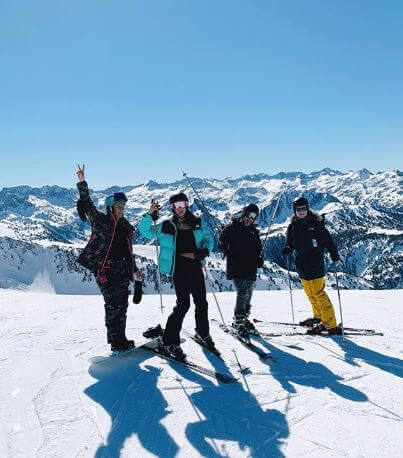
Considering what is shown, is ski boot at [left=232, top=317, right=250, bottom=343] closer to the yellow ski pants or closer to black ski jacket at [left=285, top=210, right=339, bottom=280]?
the yellow ski pants

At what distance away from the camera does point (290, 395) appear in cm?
577

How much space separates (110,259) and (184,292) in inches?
57.7

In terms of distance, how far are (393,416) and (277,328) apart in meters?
5.49

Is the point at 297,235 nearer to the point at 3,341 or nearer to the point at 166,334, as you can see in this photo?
the point at 166,334

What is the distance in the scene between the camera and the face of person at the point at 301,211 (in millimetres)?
9891

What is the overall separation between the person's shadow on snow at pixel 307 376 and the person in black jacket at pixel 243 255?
1.77 m

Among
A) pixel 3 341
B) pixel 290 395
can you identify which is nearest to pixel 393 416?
pixel 290 395

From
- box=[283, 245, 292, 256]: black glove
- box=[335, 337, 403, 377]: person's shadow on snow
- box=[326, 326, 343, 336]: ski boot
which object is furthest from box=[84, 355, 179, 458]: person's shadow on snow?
box=[283, 245, 292, 256]: black glove

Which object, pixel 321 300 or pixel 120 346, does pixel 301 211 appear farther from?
pixel 120 346

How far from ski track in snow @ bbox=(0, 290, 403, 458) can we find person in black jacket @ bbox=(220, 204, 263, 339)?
2.82 ft

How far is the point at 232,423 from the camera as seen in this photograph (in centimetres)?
494

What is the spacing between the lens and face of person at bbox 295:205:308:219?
9891mm

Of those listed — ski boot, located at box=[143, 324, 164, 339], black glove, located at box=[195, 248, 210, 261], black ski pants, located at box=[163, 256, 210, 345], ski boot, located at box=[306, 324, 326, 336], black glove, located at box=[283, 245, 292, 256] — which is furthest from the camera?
black glove, located at box=[283, 245, 292, 256]

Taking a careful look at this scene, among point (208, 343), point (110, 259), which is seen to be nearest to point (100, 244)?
point (110, 259)
